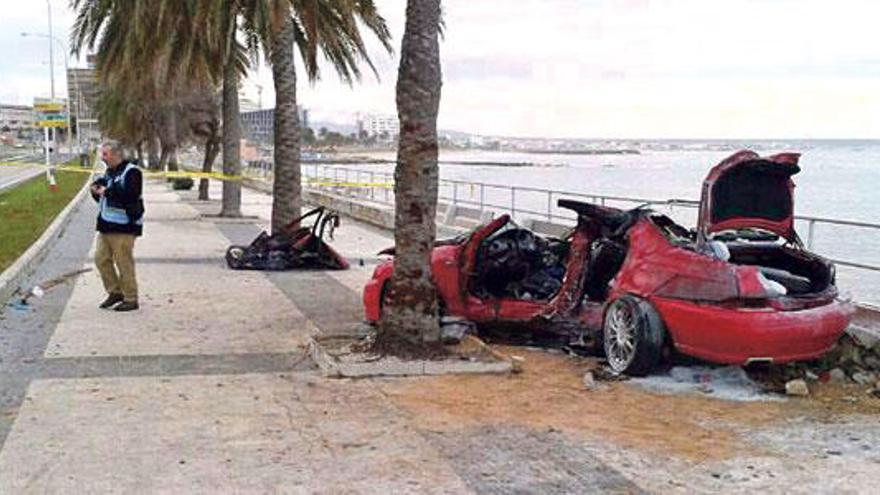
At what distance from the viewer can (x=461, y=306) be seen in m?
9.64

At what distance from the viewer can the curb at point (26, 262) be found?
1192 cm

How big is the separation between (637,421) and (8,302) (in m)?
7.43

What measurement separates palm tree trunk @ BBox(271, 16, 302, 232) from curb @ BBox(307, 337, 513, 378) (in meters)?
9.20

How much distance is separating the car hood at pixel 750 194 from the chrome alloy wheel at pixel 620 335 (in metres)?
0.83

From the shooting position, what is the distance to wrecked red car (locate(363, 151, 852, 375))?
751 cm

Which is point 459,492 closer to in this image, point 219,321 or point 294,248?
point 219,321

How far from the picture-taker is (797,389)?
7.64 meters

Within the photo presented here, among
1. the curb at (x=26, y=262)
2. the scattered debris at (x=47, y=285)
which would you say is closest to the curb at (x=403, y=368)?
the curb at (x=26, y=262)

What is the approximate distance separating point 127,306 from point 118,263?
0.48 m

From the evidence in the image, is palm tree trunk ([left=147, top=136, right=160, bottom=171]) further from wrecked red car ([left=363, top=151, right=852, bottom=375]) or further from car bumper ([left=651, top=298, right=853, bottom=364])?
car bumper ([left=651, top=298, right=853, bottom=364])

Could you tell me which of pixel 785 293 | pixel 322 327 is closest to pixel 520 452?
pixel 785 293

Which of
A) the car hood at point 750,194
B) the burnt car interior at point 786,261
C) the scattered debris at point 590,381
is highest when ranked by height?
the car hood at point 750,194

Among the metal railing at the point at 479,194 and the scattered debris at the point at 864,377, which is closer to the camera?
the scattered debris at the point at 864,377

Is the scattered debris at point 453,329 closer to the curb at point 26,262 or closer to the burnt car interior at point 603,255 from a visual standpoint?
the burnt car interior at point 603,255
